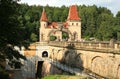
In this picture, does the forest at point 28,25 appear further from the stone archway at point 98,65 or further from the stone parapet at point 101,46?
the stone archway at point 98,65

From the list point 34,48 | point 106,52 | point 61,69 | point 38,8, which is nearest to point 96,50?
point 106,52

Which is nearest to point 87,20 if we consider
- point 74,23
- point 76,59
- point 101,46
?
point 74,23

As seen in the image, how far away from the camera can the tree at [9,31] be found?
1717cm

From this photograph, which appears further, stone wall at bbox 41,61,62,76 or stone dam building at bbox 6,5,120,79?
stone wall at bbox 41,61,62,76

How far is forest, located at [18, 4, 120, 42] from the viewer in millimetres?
87706

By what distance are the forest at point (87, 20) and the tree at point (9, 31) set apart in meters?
64.5

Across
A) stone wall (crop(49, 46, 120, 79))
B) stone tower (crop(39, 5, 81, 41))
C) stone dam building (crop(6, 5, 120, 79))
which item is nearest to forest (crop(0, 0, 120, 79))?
stone tower (crop(39, 5, 81, 41))

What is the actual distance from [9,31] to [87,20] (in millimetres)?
98944

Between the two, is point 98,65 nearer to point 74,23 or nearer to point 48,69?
point 48,69

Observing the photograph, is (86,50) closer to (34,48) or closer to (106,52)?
(106,52)

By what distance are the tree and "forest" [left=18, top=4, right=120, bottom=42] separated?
64.5 m

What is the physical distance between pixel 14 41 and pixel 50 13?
9907 centimetres

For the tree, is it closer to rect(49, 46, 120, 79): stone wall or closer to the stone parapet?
the stone parapet

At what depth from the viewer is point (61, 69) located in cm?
3819
